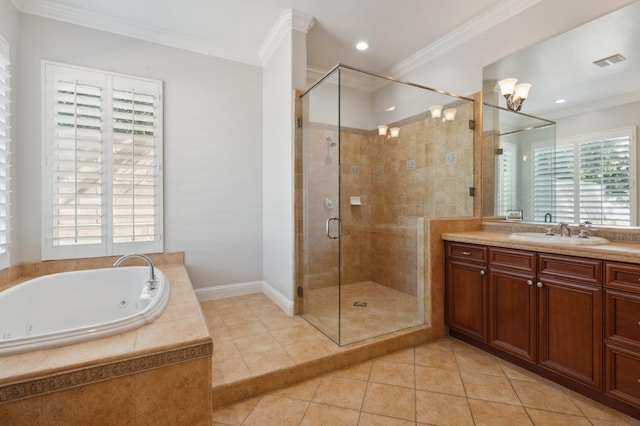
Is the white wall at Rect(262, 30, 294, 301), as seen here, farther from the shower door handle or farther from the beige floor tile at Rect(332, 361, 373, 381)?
the beige floor tile at Rect(332, 361, 373, 381)

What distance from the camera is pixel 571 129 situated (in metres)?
2.20

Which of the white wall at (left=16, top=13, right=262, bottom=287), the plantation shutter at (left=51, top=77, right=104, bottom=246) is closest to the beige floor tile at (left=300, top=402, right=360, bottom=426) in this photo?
the white wall at (left=16, top=13, right=262, bottom=287)

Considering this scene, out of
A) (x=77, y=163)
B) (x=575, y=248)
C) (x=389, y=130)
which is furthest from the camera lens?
(x=389, y=130)

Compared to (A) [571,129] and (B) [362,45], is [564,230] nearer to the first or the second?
(A) [571,129]

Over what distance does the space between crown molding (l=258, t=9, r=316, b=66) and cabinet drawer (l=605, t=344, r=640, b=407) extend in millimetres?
3233

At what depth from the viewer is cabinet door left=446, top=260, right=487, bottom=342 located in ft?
7.27

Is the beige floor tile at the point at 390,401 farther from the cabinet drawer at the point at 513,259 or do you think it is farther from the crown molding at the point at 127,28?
the crown molding at the point at 127,28

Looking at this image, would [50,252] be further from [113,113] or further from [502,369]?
[502,369]

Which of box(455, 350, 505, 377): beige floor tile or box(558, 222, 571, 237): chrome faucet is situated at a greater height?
box(558, 222, 571, 237): chrome faucet

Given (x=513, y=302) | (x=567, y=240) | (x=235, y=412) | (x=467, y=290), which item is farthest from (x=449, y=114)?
(x=235, y=412)

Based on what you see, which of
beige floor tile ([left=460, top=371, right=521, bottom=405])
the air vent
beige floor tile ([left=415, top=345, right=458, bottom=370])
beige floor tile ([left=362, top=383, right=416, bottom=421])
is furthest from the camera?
beige floor tile ([left=415, top=345, right=458, bottom=370])

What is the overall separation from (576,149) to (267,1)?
2747mm

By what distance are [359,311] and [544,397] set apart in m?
1.45

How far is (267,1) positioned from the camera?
254 cm
